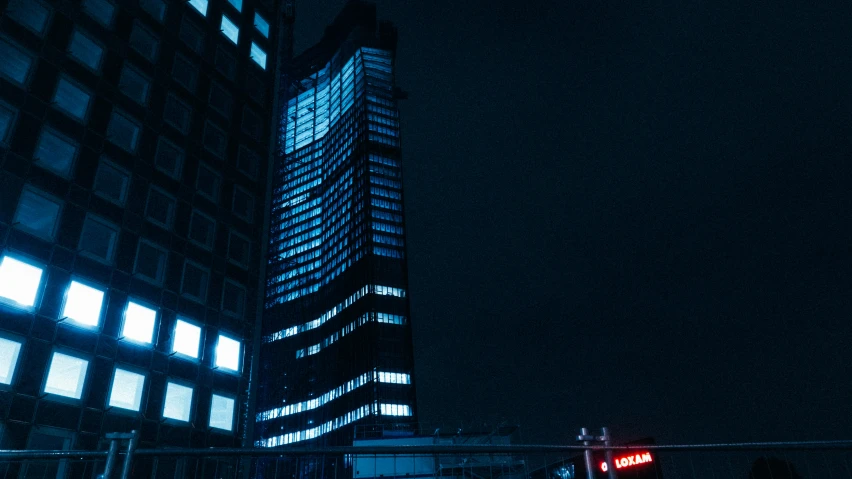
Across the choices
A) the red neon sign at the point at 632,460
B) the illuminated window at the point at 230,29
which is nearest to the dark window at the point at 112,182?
the illuminated window at the point at 230,29

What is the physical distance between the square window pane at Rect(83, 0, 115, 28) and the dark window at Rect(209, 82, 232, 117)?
5.90 m

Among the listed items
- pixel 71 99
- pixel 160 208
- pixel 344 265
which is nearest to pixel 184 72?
pixel 71 99

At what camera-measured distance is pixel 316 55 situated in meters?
176

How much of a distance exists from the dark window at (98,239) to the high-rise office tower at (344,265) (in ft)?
232

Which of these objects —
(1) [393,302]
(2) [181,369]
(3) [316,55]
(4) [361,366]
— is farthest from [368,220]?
(2) [181,369]

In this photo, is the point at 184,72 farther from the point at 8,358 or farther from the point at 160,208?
the point at 8,358

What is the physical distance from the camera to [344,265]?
129875mm

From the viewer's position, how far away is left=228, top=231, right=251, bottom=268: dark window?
97.9 feet

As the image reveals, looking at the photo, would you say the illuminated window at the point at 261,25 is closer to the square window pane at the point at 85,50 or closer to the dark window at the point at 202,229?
the square window pane at the point at 85,50

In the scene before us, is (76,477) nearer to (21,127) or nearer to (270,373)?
(21,127)

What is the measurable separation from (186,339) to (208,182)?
28.4ft

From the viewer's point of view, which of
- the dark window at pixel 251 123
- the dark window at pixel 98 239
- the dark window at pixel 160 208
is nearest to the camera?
the dark window at pixel 98 239

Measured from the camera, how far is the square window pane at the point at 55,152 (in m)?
22.5

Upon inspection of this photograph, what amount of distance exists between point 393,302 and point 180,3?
291 ft
